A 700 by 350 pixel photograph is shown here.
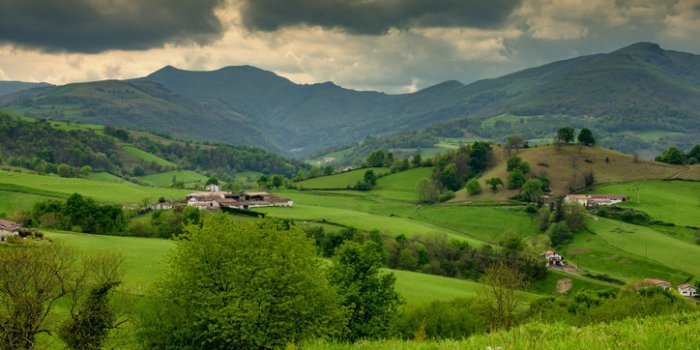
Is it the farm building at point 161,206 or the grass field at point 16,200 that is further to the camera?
the farm building at point 161,206

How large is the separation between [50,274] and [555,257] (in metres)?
115

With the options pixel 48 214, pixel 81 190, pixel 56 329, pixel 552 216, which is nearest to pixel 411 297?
pixel 56 329

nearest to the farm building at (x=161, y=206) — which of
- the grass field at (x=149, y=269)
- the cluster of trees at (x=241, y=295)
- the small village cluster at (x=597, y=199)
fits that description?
the grass field at (x=149, y=269)

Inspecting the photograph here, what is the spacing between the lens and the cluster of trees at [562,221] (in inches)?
5864

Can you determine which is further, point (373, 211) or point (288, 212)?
point (373, 211)

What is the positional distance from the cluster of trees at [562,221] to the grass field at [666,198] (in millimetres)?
20987

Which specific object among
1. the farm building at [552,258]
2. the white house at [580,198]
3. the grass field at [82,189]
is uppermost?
the grass field at [82,189]

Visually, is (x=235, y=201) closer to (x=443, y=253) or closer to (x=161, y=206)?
(x=161, y=206)

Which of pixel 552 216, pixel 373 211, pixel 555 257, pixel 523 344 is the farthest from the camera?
pixel 373 211

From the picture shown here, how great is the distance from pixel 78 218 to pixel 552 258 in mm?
106885

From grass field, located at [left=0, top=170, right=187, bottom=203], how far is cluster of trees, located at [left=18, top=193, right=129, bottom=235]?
125 feet

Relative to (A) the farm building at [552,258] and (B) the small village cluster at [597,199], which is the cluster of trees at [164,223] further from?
(B) the small village cluster at [597,199]

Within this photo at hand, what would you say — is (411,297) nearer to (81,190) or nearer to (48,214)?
(48,214)

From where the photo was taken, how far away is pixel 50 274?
43500mm
